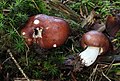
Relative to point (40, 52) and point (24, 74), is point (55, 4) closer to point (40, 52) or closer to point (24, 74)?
point (40, 52)

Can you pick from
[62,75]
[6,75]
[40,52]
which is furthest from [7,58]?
[62,75]

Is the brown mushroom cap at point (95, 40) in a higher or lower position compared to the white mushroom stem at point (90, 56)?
higher

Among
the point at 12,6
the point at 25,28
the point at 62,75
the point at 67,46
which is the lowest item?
the point at 62,75

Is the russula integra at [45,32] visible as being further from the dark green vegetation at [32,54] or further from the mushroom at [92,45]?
the mushroom at [92,45]

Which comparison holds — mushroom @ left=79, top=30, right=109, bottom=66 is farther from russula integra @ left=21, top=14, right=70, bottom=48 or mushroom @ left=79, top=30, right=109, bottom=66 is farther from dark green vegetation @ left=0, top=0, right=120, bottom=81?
russula integra @ left=21, top=14, right=70, bottom=48

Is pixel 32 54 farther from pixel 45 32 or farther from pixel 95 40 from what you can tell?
pixel 95 40

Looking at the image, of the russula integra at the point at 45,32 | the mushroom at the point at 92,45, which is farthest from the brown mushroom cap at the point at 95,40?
the russula integra at the point at 45,32
